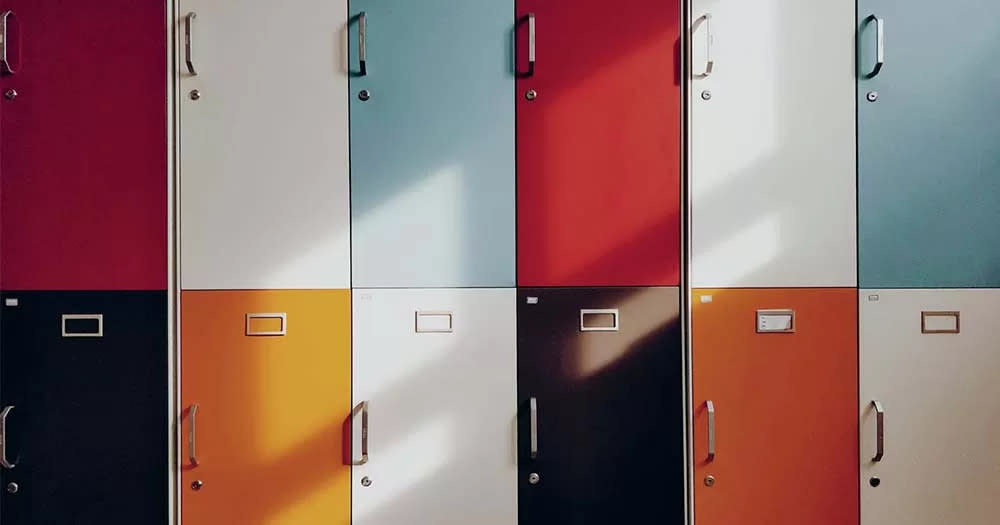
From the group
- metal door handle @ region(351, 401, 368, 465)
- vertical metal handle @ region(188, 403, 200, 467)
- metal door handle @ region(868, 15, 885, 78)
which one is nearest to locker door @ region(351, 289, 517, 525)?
metal door handle @ region(351, 401, 368, 465)

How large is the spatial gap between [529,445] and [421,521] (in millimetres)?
401

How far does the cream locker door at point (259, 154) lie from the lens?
1783 millimetres

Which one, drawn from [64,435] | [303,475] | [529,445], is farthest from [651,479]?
[64,435]

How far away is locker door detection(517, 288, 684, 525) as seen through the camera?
178 centimetres

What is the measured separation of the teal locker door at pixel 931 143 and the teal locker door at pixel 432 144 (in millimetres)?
1111

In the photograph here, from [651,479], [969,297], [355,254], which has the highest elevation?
[355,254]

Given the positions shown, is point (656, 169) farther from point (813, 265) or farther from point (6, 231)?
point (6, 231)

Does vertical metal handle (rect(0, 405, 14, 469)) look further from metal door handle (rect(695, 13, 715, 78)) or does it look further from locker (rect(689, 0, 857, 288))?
metal door handle (rect(695, 13, 715, 78))

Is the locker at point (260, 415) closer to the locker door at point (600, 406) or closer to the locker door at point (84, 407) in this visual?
the locker door at point (84, 407)

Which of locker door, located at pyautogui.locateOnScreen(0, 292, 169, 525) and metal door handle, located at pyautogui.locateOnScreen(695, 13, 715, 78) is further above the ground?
metal door handle, located at pyautogui.locateOnScreen(695, 13, 715, 78)

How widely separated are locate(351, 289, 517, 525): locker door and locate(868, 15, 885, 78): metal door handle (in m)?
1.28

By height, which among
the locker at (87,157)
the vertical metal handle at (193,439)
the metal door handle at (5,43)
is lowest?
the vertical metal handle at (193,439)

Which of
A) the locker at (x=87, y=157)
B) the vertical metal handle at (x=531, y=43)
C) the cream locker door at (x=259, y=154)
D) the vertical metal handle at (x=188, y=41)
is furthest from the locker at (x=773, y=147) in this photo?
the locker at (x=87, y=157)

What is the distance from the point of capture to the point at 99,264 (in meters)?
1.77
